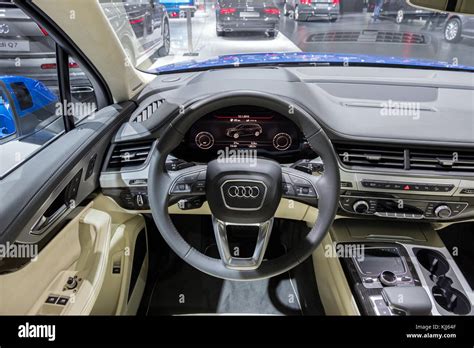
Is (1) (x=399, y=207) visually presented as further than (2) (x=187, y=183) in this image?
Yes

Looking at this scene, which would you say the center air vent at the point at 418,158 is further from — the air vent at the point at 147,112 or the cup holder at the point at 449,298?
the air vent at the point at 147,112

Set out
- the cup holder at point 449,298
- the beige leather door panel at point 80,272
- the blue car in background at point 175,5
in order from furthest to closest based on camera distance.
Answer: the blue car in background at point 175,5, the cup holder at point 449,298, the beige leather door panel at point 80,272

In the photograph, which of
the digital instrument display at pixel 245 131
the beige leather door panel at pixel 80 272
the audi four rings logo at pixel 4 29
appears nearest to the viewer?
the beige leather door panel at pixel 80 272

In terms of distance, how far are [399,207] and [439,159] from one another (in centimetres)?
30

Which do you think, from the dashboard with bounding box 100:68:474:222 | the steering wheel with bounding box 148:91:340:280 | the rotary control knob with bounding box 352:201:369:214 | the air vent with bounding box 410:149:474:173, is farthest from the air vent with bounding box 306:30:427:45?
the steering wheel with bounding box 148:91:340:280

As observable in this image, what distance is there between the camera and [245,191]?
131 cm

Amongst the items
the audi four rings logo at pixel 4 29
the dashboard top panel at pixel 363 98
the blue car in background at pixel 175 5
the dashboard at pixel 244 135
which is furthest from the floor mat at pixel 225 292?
the blue car in background at pixel 175 5

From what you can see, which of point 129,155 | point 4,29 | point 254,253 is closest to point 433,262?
point 254,253

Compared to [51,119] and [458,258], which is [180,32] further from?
[458,258]

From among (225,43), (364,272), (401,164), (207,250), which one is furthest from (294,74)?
(225,43)

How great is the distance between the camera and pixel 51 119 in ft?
6.22

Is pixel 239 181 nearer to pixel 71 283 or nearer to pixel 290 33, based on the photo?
pixel 71 283

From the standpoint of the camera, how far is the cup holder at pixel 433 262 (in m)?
1.75

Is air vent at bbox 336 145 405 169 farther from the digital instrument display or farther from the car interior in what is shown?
the digital instrument display
